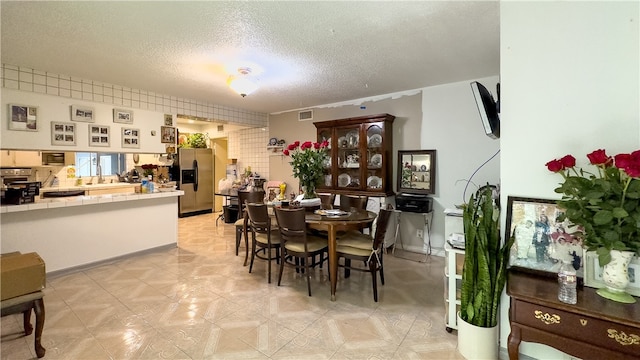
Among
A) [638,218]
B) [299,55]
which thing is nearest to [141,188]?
[299,55]

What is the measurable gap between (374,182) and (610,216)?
2911 mm

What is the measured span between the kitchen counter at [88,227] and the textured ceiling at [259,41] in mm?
1491

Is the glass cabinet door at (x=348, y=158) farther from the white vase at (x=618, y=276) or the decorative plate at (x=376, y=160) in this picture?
the white vase at (x=618, y=276)

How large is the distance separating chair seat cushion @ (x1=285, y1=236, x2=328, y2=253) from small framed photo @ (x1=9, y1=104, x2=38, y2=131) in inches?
120

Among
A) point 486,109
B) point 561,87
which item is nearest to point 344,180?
point 486,109

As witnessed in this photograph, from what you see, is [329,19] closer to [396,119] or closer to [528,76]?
[528,76]

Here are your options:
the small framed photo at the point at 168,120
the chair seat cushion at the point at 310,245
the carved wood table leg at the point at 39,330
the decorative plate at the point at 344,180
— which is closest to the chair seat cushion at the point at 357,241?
the chair seat cushion at the point at 310,245

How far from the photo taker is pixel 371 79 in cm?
338

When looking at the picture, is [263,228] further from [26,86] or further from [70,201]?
[26,86]

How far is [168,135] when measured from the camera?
4.14 meters

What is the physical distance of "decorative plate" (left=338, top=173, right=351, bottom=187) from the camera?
439cm

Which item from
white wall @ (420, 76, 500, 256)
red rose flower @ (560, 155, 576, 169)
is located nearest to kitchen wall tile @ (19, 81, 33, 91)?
white wall @ (420, 76, 500, 256)

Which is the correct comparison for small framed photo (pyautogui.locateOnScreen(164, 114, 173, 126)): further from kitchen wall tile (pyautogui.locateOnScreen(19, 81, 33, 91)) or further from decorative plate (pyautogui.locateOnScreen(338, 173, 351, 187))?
decorative plate (pyautogui.locateOnScreen(338, 173, 351, 187))

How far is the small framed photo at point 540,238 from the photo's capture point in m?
1.57
